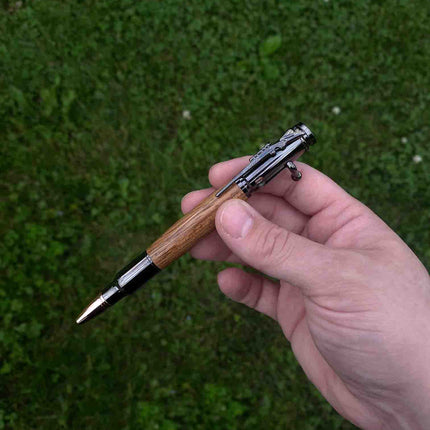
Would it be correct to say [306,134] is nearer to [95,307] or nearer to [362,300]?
[362,300]

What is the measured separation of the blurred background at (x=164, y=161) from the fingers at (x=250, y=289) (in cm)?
68

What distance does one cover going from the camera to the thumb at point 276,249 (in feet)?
6.55

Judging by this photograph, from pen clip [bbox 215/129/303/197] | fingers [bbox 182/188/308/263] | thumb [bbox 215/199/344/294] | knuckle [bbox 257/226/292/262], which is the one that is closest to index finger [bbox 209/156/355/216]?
fingers [bbox 182/188/308/263]

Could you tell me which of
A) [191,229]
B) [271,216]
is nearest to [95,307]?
[191,229]

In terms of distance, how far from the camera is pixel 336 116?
14.2 ft

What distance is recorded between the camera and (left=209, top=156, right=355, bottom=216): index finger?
2602 millimetres

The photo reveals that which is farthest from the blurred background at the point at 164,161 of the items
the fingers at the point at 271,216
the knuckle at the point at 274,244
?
the knuckle at the point at 274,244

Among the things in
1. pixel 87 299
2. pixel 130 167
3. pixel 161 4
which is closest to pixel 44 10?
pixel 161 4

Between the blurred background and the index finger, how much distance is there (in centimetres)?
130

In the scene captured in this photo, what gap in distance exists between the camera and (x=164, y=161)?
13.1 feet

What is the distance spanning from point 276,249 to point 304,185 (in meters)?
0.74

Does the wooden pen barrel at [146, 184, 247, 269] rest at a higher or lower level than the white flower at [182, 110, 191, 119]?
higher

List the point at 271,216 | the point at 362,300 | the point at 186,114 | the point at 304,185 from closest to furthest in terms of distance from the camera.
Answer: the point at 362,300
the point at 304,185
the point at 271,216
the point at 186,114

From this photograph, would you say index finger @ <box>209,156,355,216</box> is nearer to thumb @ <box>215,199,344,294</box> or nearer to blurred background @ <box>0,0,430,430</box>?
thumb @ <box>215,199,344,294</box>
